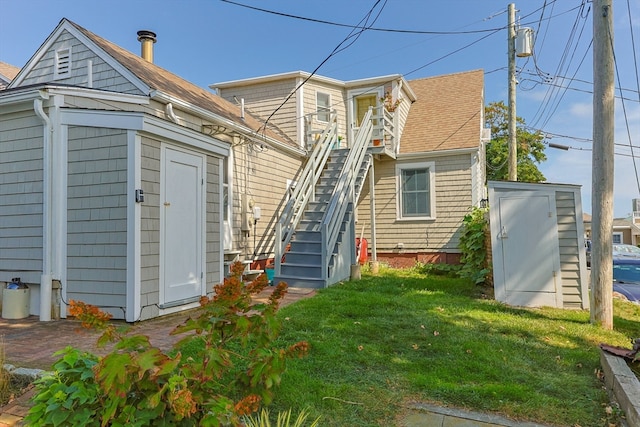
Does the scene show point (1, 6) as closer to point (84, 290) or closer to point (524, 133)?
point (84, 290)

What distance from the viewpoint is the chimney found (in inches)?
392

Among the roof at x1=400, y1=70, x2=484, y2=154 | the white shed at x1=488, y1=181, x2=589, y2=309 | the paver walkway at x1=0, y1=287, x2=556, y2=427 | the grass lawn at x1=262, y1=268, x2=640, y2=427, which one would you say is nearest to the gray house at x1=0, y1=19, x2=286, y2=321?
the paver walkway at x1=0, y1=287, x2=556, y2=427

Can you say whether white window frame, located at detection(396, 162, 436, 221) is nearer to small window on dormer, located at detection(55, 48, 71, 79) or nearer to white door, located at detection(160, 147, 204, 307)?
white door, located at detection(160, 147, 204, 307)

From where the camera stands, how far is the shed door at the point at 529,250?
644 centimetres

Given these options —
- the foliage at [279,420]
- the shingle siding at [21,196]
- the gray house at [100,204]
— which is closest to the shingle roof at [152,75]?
the gray house at [100,204]

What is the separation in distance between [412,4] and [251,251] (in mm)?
Result: 7259

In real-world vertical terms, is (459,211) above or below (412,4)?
below

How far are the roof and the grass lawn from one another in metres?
6.15

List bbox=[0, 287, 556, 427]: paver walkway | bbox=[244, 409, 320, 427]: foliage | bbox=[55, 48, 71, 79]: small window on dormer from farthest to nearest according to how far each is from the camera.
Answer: bbox=[55, 48, 71, 79]: small window on dormer < bbox=[0, 287, 556, 427]: paver walkway < bbox=[244, 409, 320, 427]: foliage

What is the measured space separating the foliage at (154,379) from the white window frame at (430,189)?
9.66 meters

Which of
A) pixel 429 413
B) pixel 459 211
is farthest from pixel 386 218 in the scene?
pixel 429 413

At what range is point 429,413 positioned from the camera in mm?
2740

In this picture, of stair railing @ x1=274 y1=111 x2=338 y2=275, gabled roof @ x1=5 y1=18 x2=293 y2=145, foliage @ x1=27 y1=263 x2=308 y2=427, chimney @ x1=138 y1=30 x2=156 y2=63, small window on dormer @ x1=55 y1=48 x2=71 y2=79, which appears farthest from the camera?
chimney @ x1=138 y1=30 x2=156 y2=63

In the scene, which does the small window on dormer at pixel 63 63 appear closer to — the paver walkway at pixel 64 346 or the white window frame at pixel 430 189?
the paver walkway at pixel 64 346
